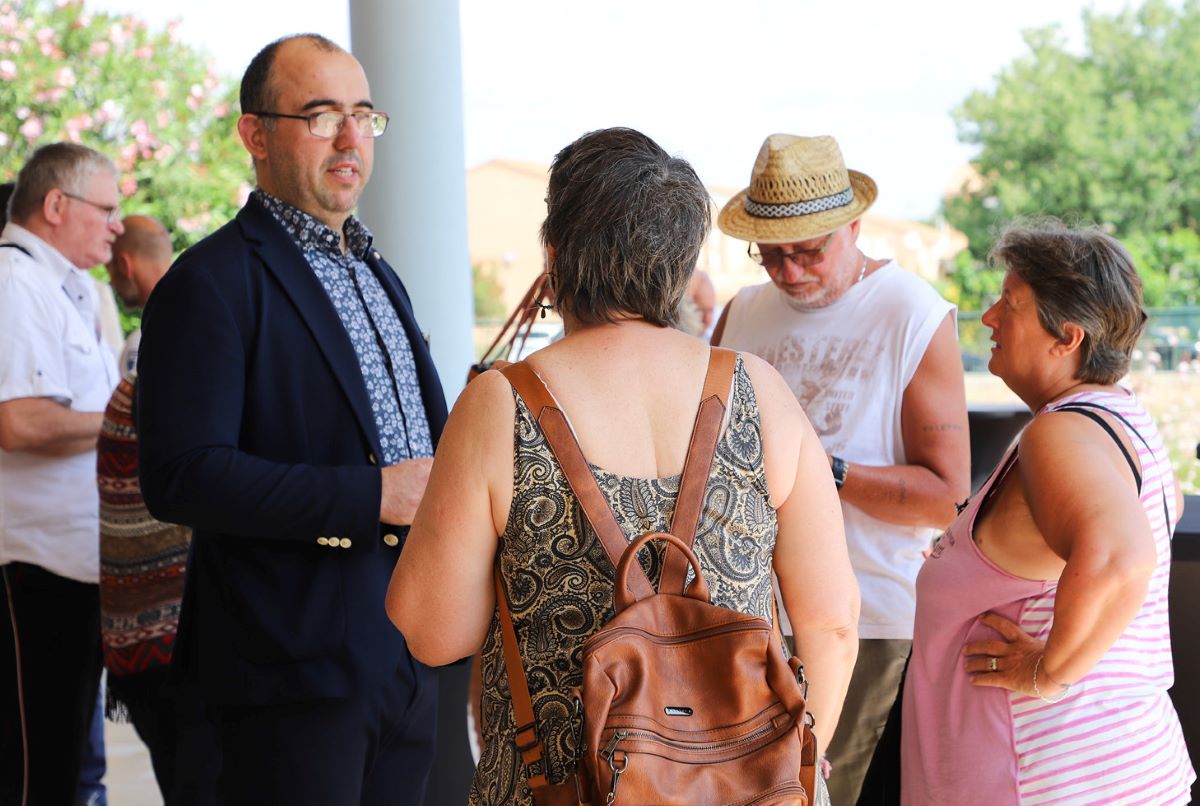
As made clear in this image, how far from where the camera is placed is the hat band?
2689 mm

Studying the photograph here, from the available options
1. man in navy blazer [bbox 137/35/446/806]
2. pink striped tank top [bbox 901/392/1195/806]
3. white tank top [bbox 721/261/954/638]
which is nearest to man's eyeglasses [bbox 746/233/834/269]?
white tank top [bbox 721/261/954/638]

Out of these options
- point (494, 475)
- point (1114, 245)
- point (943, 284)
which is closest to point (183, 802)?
point (494, 475)

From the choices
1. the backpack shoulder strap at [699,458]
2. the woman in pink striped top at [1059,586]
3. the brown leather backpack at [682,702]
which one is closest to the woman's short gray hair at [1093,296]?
the woman in pink striped top at [1059,586]

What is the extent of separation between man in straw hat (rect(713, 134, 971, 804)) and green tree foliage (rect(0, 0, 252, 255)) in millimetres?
8875

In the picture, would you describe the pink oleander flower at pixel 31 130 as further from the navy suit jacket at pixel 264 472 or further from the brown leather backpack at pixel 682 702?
the brown leather backpack at pixel 682 702

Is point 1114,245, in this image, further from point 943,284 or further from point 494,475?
point 943,284

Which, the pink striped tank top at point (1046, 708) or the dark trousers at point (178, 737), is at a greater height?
the pink striped tank top at point (1046, 708)

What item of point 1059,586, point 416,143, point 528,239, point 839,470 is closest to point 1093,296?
point 1059,586

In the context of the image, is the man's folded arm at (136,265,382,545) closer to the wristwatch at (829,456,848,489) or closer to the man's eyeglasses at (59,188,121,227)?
the wristwatch at (829,456,848,489)

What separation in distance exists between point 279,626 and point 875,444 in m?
1.31

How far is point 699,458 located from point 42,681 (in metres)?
2.50

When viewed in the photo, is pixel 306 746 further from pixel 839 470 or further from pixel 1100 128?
pixel 1100 128

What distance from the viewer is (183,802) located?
264 cm

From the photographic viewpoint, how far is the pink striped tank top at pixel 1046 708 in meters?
1.87
